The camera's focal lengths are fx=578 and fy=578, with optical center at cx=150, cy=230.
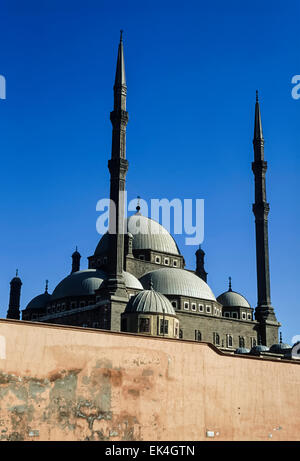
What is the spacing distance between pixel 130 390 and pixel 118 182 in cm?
1941

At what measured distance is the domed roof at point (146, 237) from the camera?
42.6 m

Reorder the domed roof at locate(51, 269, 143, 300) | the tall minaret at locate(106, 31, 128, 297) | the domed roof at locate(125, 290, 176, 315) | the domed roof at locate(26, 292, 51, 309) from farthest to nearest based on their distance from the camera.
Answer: the domed roof at locate(26, 292, 51, 309)
the domed roof at locate(51, 269, 143, 300)
the tall minaret at locate(106, 31, 128, 297)
the domed roof at locate(125, 290, 176, 315)

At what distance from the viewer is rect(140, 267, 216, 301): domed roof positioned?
124 ft

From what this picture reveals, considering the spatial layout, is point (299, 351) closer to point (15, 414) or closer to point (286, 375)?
point (286, 375)

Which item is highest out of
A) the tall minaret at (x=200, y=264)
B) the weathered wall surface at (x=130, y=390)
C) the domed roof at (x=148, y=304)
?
the tall minaret at (x=200, y=264)

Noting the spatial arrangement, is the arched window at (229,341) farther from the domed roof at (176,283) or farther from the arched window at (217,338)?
the domed roof at (176,283)

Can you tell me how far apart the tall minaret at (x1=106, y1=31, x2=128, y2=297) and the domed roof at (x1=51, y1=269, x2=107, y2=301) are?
16.7 ft

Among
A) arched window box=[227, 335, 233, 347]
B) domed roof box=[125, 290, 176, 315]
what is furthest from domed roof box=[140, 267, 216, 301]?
domed roof box=[125, 290, 176, 315]

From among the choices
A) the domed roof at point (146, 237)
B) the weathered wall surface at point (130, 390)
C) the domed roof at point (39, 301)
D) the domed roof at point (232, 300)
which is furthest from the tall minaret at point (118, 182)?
the weathered wall surface at point (130, 390)

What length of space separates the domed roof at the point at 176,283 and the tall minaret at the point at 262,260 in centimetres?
354

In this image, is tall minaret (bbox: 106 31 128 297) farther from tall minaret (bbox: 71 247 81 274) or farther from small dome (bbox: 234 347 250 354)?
tall minaret (bbox: 71 247 81 274)

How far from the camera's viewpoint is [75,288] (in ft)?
124

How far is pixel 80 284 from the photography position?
124 feet
